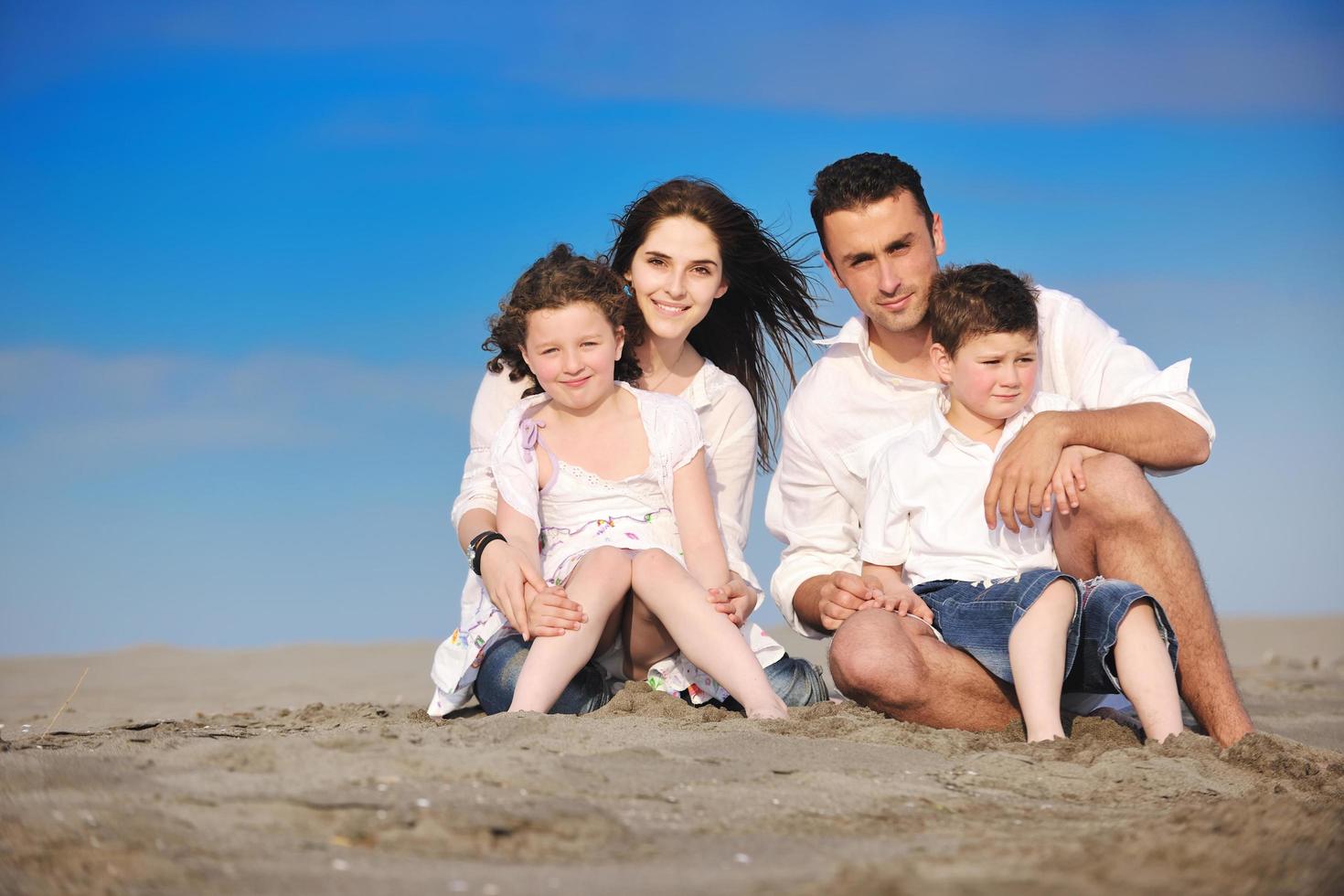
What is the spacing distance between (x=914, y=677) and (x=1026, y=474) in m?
0.71

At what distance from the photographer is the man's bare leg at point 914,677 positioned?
3639 mm

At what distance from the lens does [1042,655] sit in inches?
134

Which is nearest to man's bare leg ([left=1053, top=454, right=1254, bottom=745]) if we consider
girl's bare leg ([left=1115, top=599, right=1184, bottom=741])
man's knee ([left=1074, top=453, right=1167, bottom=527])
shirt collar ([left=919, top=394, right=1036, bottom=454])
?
man's knee ([left=1074, top=453, right=1167, bottom=527])

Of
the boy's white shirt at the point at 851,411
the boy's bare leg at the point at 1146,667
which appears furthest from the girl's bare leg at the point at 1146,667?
the boy's white shirt at the point at 851,411

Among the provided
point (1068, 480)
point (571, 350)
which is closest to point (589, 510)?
point (571, 350)

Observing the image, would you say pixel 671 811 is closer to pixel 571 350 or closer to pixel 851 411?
pixel 571 350

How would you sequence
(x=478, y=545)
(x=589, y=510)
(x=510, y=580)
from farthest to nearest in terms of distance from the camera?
1. (x=589, y=510)
2. (x=478, y=545)
3. (x=510, y=580)

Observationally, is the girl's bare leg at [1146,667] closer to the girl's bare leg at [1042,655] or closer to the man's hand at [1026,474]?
the girl's bare leg at [1042,655]

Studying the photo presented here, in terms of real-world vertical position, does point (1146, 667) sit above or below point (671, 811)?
above

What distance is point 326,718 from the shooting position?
456cm

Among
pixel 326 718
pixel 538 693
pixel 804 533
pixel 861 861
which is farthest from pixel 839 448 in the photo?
pixel 861 861

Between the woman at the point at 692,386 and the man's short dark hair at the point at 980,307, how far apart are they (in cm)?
95

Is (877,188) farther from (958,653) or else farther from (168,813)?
(168,813)

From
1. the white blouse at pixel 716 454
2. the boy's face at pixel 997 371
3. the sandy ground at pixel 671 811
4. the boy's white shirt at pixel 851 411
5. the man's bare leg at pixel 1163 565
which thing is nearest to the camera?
the sandy ground at pixel 671 811
